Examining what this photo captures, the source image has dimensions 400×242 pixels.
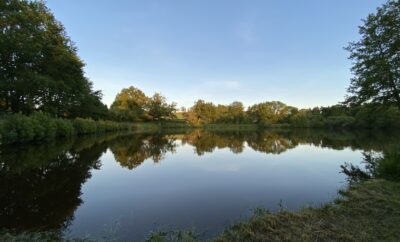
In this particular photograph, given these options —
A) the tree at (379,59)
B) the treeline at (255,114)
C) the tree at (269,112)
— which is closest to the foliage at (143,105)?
the treeline at (255,114)

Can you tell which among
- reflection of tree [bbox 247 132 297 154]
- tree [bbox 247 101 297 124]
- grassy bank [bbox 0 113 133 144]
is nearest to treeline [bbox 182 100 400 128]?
tree [bbox 247 101 297 124]

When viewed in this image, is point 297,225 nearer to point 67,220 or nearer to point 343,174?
point 67,220

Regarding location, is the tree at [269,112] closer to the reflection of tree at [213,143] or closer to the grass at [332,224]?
the reflection of tree at [213,143]

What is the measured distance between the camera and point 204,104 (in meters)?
79.0

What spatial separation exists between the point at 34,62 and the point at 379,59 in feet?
92.5

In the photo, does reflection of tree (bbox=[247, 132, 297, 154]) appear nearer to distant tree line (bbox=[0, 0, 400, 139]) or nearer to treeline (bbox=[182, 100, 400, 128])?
distant tree line (bbox=[0, 0, 400, 139])

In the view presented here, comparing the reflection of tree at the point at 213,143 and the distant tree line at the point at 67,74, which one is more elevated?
the distant tree line at the point at 67,74

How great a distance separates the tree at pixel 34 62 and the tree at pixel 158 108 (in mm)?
37561

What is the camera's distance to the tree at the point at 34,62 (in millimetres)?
21297

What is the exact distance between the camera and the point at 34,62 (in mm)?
24438

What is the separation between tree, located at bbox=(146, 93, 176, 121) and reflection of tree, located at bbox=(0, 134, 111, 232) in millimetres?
57599

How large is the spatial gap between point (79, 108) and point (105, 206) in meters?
33.5

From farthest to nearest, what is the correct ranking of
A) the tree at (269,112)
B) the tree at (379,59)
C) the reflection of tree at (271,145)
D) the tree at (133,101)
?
the tree at (269,112) < the tree at (133,101) < the reflection of tree at (271,145) < the tree at (379,59)

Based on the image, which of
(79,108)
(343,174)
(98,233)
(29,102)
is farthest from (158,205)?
(79,108)
